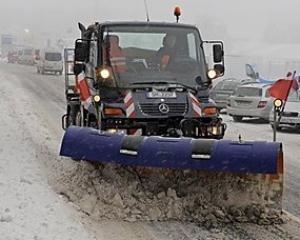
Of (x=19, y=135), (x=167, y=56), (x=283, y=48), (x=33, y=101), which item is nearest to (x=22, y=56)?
(x=283, y=48)

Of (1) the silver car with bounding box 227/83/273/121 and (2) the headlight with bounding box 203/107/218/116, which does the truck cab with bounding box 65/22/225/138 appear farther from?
(1) the silver car with bounding box 227/83/273/121

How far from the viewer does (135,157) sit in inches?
277

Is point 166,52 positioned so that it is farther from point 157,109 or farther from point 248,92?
point 248,92

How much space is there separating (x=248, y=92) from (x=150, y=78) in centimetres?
1178

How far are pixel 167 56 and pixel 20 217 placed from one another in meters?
3.47

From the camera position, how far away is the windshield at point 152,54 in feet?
28.7

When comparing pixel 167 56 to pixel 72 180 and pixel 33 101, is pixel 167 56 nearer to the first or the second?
pixel 72 180

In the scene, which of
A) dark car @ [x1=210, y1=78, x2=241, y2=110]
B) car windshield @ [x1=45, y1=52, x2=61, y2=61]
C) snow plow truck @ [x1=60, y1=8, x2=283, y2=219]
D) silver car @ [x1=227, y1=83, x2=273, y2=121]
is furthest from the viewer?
car windshield @ [x1=45, y1=52, x2=61, y2=61]

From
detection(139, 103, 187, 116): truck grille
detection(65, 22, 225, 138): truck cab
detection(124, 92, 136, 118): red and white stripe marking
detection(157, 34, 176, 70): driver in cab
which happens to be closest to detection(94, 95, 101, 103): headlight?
detection(65, 22, 225, 138): truck cab

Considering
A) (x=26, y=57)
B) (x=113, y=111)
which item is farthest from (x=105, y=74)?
(x=26, y=57)

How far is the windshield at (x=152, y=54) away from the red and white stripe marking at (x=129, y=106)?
296mm

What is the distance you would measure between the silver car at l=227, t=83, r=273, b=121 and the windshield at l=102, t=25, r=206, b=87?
35.1 feet

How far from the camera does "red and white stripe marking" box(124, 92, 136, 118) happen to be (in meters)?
8.23

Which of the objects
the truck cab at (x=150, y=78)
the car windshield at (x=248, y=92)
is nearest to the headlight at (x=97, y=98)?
the truck cab at (x=150, y=78)
